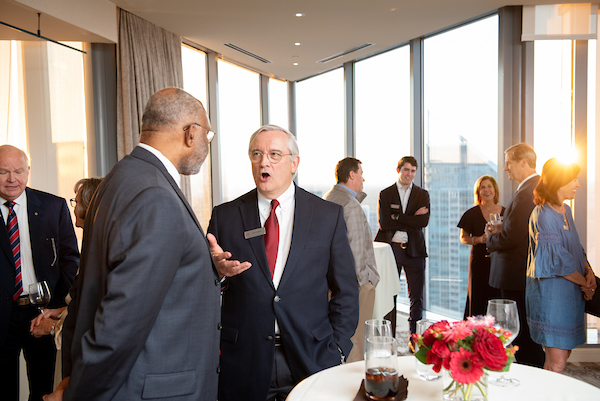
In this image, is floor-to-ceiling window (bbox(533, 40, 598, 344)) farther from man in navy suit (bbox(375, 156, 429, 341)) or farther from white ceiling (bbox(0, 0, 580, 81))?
man in navy suit (bbox(375, 156, 429, 341))

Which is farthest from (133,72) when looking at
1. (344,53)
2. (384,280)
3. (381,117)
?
(381,117)

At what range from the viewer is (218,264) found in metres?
1.75

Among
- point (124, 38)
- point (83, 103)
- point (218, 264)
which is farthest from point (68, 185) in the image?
point (218, 264)

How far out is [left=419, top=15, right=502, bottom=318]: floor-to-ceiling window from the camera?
522 cm

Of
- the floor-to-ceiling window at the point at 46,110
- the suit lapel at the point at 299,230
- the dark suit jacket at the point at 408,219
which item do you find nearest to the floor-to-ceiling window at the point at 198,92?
the floor-to-ceiling window at the point at 46,110

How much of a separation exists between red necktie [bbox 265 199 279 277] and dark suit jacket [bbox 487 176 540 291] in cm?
226

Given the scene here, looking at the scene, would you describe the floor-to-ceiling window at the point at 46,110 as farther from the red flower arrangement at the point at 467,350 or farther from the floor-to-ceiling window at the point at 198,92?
the red flower arrangement at the point at 467,350

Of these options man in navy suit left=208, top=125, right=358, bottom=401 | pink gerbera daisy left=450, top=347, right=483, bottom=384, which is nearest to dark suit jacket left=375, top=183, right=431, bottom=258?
man in navy suit left=208, top=125, right=358, bottom=401

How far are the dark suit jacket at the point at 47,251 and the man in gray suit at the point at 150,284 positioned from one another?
1.36 meters

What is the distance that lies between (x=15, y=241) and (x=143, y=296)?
1.92 metres

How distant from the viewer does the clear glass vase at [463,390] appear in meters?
1.23

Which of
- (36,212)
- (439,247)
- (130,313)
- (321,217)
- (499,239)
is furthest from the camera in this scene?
(439,247)

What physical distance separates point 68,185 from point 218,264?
3.52m

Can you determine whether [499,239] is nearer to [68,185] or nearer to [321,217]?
[321,217]
